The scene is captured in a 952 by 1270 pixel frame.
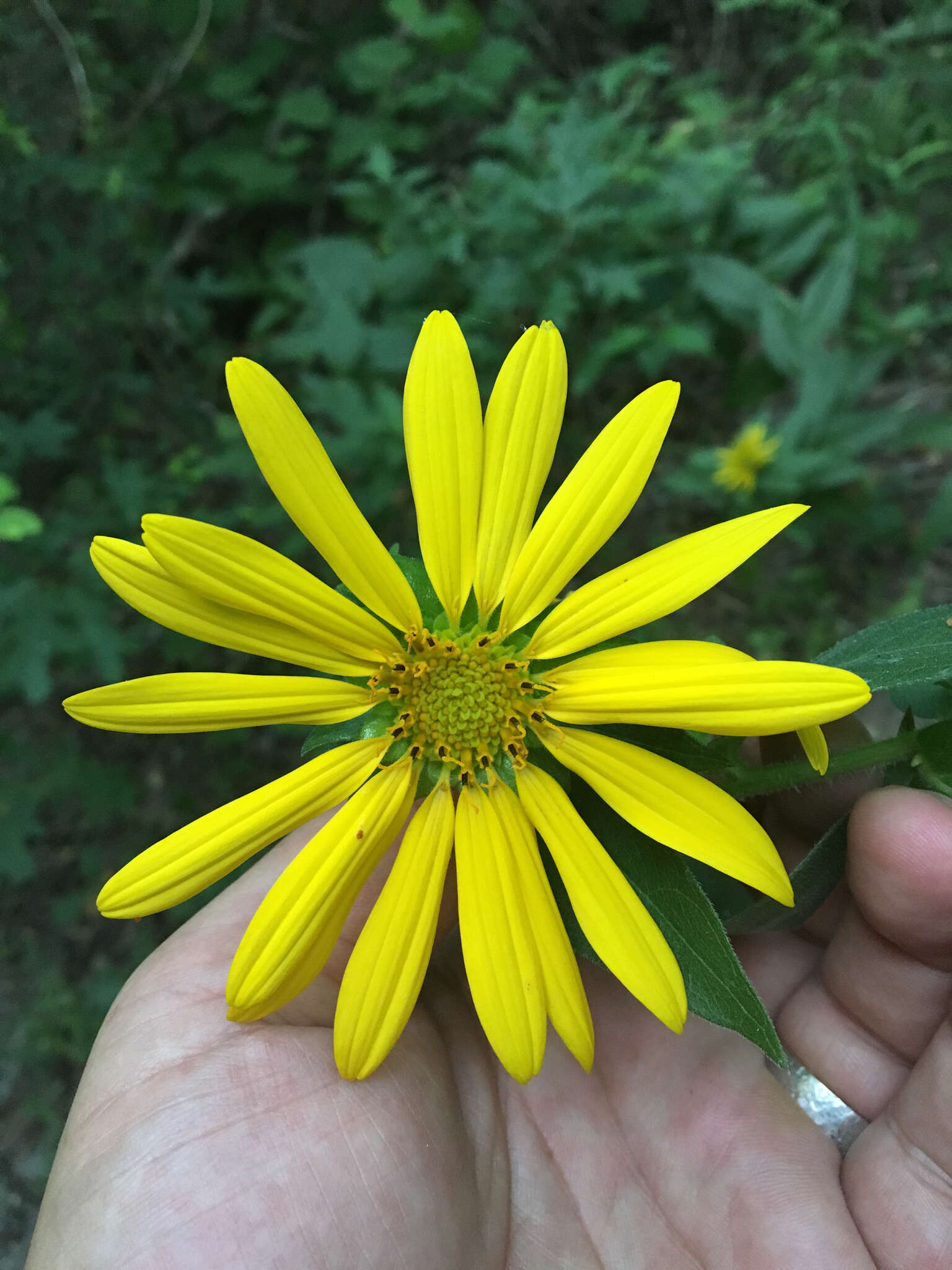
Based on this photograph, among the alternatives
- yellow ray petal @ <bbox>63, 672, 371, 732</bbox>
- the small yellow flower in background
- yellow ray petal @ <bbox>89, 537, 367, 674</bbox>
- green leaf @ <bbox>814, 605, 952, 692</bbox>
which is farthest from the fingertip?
the small yellow flower in background

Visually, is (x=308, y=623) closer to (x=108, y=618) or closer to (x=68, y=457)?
(x=108, y=618)

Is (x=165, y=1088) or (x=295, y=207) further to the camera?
(x=295, y=207)

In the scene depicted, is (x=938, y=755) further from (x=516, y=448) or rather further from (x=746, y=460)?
(x=746, y=460)

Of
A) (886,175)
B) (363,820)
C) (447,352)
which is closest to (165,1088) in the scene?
(363,820)

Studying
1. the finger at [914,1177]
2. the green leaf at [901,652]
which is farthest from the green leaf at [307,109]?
the finger at [914,1177]

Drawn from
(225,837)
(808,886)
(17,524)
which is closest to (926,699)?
(808,886)
